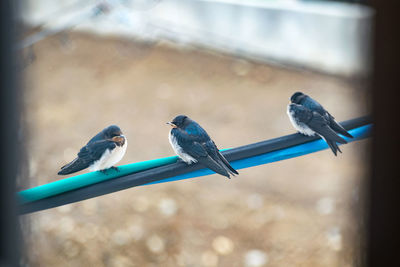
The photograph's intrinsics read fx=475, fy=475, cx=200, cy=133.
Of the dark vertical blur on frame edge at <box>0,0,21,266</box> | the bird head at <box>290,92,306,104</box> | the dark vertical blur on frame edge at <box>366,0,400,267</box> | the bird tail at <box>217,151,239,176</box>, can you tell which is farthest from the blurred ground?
the dark vertical blur on frame edge at <box>0,0,21,266</box>

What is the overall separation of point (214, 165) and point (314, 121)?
0.31 m

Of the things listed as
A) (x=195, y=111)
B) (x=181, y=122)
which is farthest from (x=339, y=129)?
(x=195, y=111)

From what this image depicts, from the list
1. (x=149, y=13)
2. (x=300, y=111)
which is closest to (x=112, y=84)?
(x=149, y=13)

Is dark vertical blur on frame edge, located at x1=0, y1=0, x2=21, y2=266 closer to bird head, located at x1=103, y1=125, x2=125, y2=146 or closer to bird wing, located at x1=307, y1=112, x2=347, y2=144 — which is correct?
bird head, located at x1=103, y1=125, x2=125, y2=146

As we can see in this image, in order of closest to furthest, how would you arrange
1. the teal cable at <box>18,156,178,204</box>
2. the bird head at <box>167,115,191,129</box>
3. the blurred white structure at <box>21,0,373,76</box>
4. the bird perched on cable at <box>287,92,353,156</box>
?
the teal cable at <box>18,156,178,204</box> → the bird perched on cable at <box>287,92,353,156</box> → the bird head at <box>167,115,191,129</box> → the blurred white structure at <box>21,0,373,76</box>

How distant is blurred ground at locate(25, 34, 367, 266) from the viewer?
2639 mm

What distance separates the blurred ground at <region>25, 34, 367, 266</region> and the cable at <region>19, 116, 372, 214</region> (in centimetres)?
46

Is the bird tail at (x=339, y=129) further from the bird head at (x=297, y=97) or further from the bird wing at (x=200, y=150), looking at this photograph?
the bird wing at (x=200, y=150)

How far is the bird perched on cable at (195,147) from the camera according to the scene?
1100 mm

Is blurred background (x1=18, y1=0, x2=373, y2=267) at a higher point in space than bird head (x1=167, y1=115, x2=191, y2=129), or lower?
lower

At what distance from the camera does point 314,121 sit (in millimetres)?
1234

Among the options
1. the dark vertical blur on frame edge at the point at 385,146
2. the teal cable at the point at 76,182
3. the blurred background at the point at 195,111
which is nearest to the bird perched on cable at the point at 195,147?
the teal cable at the point at 76,182

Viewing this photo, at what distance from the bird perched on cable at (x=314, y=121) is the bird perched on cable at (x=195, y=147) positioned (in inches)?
10.2

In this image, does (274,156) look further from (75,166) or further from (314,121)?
(75,166)
